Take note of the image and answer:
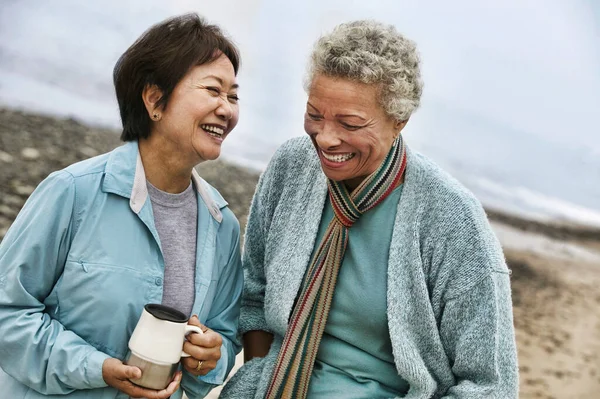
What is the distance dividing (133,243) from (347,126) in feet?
1.90

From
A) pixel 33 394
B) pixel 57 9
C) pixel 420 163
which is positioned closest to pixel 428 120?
pixel 57 9

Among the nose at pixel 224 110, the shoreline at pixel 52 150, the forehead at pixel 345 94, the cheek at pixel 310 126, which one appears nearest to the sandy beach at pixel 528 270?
the shoreline at pixel 52 150

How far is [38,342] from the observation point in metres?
1.49

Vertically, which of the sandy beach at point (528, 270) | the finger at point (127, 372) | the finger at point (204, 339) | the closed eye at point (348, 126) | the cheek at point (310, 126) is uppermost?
the closed eye at point (348, 126)

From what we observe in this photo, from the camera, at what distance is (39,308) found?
1.53 m

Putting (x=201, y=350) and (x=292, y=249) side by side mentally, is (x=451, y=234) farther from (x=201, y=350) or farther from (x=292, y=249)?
(x=201, y=350)

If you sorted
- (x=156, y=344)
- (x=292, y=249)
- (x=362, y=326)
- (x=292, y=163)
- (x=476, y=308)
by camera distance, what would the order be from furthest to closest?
(x=292, y=163) < (x=292, y=249) < (x=362, y=326) < (x=476, y=308) < (x=156, y=344)

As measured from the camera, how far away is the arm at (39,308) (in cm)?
149

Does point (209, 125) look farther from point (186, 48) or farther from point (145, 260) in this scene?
point (145, 260)

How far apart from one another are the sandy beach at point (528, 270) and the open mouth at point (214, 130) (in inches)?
92.4

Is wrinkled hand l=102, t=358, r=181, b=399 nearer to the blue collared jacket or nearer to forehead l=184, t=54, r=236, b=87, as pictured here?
the blue collared jacket

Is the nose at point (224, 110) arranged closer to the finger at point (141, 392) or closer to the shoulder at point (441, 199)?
the shoulder at point (441, 199)

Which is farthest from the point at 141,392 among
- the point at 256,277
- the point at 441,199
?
the point at 441,199

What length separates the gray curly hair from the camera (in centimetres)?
162
